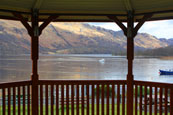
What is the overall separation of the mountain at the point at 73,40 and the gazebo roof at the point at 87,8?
49.6 metres

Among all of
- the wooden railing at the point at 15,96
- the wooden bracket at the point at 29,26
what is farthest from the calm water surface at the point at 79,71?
the wooden bracket at the point at 29,26

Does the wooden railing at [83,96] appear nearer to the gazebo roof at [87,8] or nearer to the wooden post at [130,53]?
the wooden post at [130,53]

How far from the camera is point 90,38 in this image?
64.8 m

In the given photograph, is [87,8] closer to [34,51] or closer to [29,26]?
[29,26]

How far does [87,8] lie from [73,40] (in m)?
60.1

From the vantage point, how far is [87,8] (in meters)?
3.80

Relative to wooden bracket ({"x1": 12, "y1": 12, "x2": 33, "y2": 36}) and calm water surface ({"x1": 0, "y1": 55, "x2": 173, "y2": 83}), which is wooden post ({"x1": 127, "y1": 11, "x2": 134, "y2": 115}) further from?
calm water surface ({"x1": 0, "y1": 55, "x2": 173, "y2": 83})

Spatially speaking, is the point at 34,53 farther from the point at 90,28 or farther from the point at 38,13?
the point at 90,28

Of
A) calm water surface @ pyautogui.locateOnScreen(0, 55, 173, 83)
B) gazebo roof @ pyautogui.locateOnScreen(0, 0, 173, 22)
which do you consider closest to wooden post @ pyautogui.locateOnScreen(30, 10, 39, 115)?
gazebo roof @ pyautogui.locateOnScreen(0, 0, 173, 22)

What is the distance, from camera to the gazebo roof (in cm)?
353

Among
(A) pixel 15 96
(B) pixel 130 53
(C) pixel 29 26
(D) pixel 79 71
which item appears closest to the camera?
(A) pixel 15 96

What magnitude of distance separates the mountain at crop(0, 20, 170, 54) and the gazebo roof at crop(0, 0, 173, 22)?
163 ft

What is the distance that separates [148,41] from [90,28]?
73.0 ft

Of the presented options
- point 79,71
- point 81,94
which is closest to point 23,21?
point 81,94
